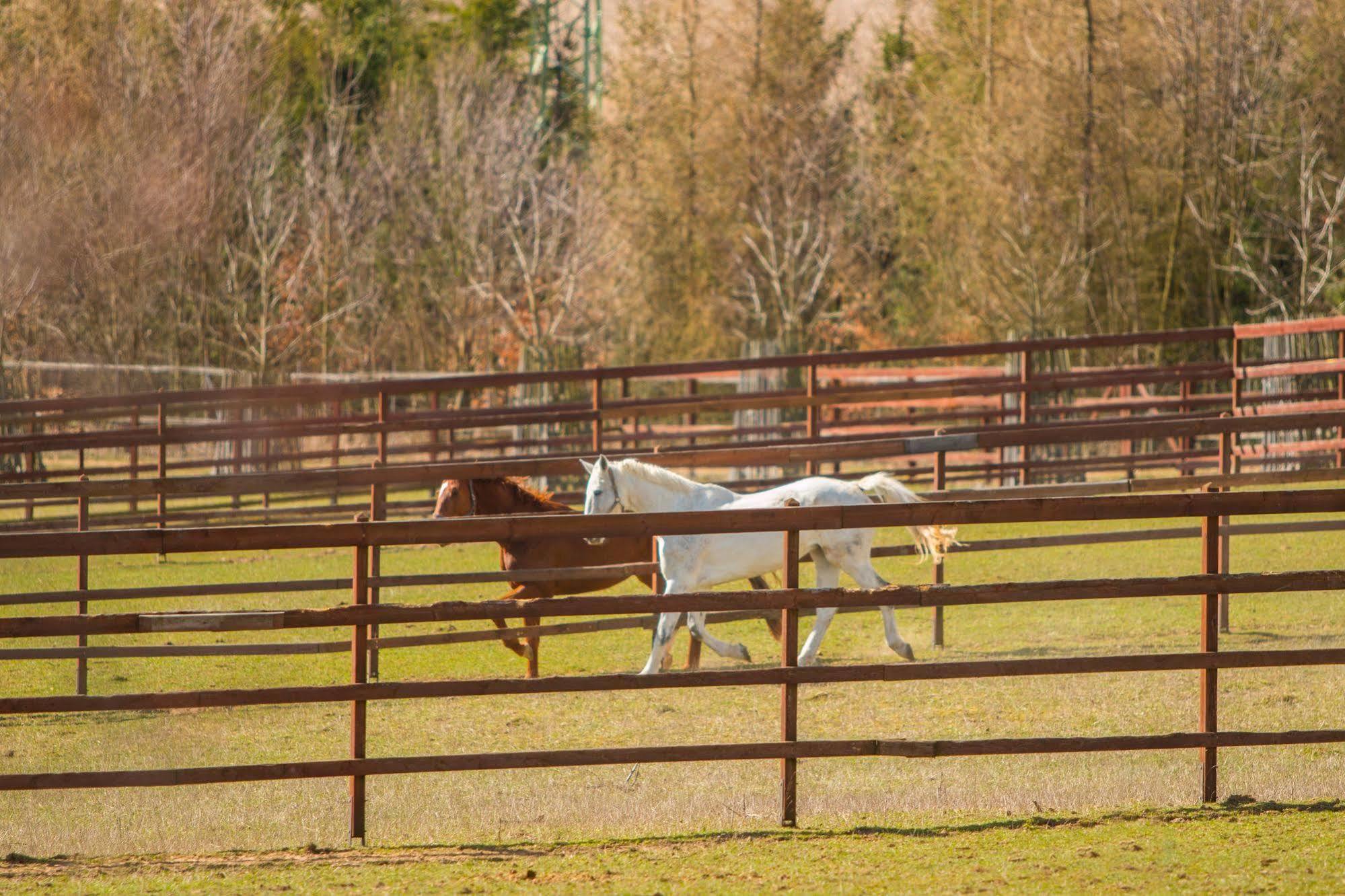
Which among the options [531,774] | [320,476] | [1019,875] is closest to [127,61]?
[320,476]

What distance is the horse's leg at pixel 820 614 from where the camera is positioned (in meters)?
9.46

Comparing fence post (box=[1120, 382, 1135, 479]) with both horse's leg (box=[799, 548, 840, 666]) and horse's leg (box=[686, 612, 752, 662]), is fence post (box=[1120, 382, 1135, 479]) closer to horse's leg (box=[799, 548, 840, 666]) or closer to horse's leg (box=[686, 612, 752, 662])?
horse's leg (box=[799, 548, 840, 666])

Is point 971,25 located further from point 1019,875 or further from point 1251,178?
point 1019,875

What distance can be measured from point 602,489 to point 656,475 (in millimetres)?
391

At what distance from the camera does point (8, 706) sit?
17.4ft

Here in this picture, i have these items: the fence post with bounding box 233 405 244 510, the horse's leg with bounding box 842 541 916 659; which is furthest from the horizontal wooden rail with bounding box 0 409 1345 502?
the fence post with bounding box 233 405 244 510

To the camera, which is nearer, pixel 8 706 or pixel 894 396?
pixel 8 706

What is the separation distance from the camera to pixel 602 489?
9625mm

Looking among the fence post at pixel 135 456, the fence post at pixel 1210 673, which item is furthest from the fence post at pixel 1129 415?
the fence post at pixel 135 456

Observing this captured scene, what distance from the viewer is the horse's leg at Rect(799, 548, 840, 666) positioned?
9.46 meters

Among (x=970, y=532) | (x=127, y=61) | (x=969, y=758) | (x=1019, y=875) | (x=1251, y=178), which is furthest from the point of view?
(x=127, y=61)

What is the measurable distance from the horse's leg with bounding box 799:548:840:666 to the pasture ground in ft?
12.4

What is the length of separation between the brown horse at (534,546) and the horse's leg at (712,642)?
464mm

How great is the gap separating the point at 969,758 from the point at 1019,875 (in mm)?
2730
